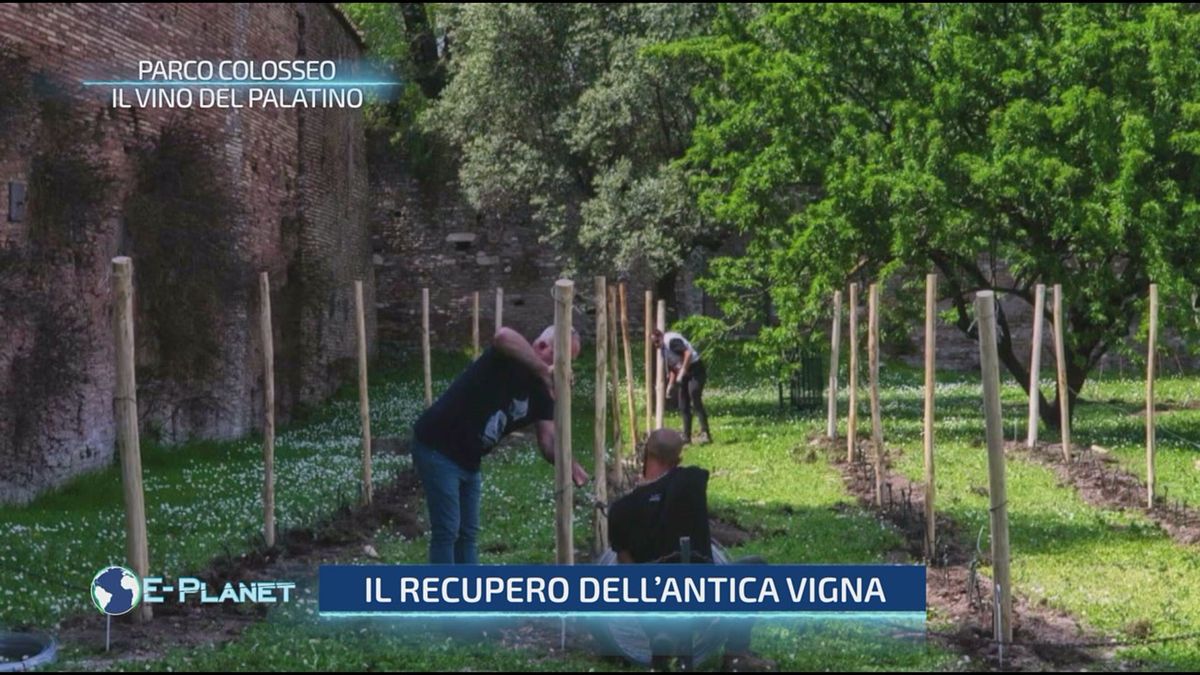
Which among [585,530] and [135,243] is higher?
[135,243]

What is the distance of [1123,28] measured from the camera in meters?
21.2

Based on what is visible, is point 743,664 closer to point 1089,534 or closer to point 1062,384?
point 1089,534

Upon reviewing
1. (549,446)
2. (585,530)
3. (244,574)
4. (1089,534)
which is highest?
(549,446)

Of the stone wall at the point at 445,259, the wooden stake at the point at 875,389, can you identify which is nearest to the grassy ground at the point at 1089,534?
the wooden stake at the point at 875,389

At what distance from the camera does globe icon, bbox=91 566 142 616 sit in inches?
369

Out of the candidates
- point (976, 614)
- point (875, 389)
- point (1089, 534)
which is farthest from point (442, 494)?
point (1089, 534)

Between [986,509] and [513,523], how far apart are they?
4.52 m

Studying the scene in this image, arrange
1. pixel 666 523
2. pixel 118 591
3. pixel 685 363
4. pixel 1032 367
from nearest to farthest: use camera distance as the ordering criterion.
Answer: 1. pixel 666 523
2. pixel 118 591
3. pixel 1032 367
4. pixel 685 363

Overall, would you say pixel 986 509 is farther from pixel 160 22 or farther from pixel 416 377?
pixel 416 377

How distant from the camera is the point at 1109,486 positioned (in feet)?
56.9

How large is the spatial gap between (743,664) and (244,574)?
4536mm

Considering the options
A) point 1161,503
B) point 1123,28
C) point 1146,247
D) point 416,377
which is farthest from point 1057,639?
point 416,377

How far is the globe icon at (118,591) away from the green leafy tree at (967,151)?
565 inches

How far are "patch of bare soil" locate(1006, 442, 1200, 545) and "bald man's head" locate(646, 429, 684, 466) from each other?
7.12 m
